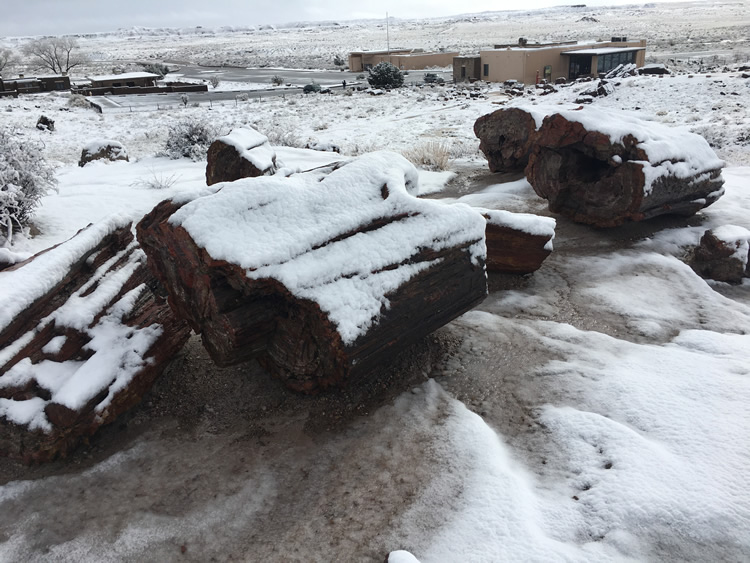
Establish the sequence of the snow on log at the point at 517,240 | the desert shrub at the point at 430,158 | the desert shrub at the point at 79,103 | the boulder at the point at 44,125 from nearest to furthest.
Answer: the snow on log at the point at 517,240 → the desert shrub at the point at 430,158 → the boulder at the point at 44,125 → the desert shrub at the point at 79,103

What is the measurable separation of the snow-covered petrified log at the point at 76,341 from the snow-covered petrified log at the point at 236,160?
3.34 meters

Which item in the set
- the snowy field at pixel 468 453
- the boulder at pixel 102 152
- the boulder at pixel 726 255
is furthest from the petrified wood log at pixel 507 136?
the boulder at pixel 102 152

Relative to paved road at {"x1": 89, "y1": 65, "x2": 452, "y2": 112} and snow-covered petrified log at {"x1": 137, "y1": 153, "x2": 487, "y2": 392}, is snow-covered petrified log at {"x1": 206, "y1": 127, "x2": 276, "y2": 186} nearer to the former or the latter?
snow-covered petrified log at {"x1": 137, "y1": 153, "x2": 487, "y2": 392}

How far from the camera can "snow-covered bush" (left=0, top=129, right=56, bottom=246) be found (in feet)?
20.2

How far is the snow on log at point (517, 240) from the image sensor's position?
529 centimetres

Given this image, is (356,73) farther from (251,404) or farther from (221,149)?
(251,404)

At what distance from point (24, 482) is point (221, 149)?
18.0 feet

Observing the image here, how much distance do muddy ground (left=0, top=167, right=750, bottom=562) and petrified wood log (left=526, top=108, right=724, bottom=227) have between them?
10.1 feet

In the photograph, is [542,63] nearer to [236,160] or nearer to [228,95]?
[228,95]

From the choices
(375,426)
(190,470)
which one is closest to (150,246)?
(190,470)

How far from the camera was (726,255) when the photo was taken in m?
5.51

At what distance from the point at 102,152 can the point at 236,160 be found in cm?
667

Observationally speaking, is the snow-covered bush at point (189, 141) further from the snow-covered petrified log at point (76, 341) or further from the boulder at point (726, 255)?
the boulder at point (726, 255)

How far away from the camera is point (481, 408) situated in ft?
11.5
